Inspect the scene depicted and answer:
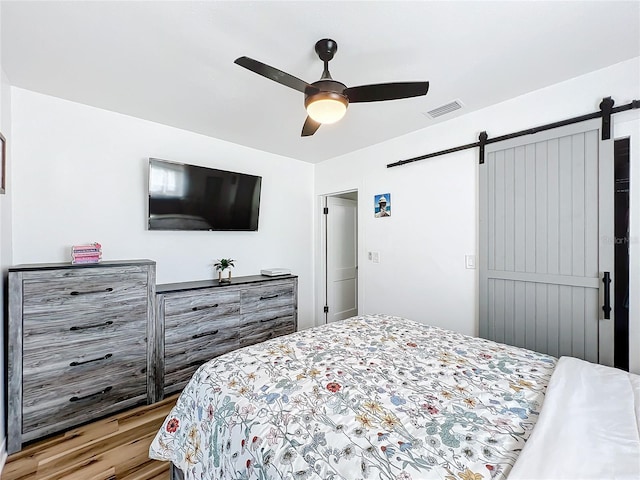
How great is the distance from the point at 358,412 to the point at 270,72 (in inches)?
63.4

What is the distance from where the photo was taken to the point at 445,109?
2488mm

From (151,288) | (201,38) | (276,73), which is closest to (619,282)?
(276,73)

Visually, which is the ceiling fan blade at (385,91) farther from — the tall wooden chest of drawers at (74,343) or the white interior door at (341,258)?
the white interior door at (341,258)

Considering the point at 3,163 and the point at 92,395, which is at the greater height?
the point at 3,163

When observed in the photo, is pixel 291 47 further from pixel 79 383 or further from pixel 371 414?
pixel 79 383

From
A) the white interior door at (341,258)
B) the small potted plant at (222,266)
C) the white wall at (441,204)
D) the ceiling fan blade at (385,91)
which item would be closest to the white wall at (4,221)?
the small potted plant at (222,266)

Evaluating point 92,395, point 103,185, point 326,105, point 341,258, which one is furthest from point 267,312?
point 326,105

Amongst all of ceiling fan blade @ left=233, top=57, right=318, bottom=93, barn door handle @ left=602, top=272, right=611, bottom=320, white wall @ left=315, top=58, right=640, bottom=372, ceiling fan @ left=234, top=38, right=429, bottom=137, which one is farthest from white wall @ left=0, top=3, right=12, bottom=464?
barn door handle @ left=602, top=272, right=611, bottom=320

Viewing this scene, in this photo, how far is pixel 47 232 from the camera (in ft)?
7.55

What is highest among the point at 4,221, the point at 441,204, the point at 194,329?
the point at 441,204

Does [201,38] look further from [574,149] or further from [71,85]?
[574,149]

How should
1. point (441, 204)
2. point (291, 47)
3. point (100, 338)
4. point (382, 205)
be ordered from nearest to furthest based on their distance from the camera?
point (291, 47) < point (100, 338) < point (441, 204) < point (382, 205)

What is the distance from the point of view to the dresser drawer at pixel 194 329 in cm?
250

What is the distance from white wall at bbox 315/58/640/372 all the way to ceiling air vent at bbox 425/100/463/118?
199 millimetres
